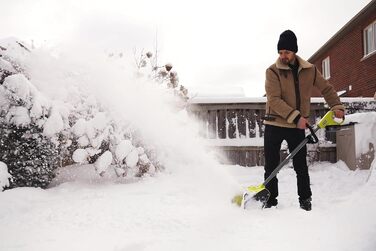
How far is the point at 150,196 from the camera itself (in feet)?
12.2

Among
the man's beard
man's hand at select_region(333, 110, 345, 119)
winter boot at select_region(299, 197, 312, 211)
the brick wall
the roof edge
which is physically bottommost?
winter boot at select_region(299, 197, 312, 211)

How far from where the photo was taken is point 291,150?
11.8ft

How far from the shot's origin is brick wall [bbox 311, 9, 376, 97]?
12602mm

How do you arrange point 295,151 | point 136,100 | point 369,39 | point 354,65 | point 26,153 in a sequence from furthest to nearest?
point 354,65 < point 369,39 < point 136,100 < point 26,153 < point 295,151

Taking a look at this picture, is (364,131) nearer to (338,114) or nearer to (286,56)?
(338,114)

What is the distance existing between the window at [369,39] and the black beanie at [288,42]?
34.7ft

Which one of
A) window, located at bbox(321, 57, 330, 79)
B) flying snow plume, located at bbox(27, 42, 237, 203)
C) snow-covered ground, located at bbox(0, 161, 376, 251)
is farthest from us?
window, located at bbox(321, 57, 330, 79)

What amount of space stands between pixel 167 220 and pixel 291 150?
60.8 inches

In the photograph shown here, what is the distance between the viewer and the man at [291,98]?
11.4 ft

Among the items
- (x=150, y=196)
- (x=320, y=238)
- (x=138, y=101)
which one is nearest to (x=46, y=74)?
(x=138, y=101)

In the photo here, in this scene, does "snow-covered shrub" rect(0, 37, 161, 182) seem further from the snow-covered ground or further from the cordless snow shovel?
the cordless snow shovel

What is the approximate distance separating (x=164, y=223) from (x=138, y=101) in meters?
2.38

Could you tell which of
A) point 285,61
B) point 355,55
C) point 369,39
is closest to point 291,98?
point 285,61

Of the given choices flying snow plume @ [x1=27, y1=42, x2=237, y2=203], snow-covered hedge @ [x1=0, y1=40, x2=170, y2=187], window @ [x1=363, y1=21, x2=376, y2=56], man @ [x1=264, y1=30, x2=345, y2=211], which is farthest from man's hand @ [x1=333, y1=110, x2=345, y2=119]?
window @ [x1=363, y1=21, x2=376, y2=56]
